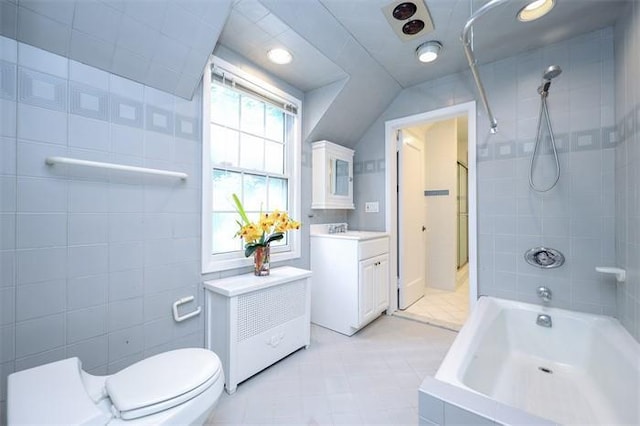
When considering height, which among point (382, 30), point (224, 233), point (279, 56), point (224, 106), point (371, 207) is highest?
point (382, 30)

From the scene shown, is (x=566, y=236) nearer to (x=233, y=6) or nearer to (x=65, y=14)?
(x=233, y=6)

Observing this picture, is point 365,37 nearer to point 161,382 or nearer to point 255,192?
point 255,192

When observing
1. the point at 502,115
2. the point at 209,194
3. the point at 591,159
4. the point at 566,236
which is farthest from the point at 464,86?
the point at 209,194

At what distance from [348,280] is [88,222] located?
1.83m

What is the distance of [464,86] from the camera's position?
2344 mm

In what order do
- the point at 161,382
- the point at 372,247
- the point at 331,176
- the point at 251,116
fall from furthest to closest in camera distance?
the point at 331,176 < the point at 372,247 < the point at 251,116 < the point at 161,382

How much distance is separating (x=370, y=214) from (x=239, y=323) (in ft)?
5.95

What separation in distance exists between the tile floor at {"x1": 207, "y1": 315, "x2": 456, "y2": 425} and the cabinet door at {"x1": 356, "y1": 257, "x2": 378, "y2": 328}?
177 millimetres

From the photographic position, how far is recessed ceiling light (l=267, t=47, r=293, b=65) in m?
1.91

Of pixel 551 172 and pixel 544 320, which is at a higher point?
pixel 551 172

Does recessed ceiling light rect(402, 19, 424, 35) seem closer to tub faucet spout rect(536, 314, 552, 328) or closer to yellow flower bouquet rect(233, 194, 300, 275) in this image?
yellow flower bouquet rect(233, 194, 300, 275)

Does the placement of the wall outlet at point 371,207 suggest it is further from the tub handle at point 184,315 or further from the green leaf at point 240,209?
the tub handle at point 184,315

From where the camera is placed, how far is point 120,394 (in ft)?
3.03

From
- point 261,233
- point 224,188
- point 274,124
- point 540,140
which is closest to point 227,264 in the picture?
point 261,233
